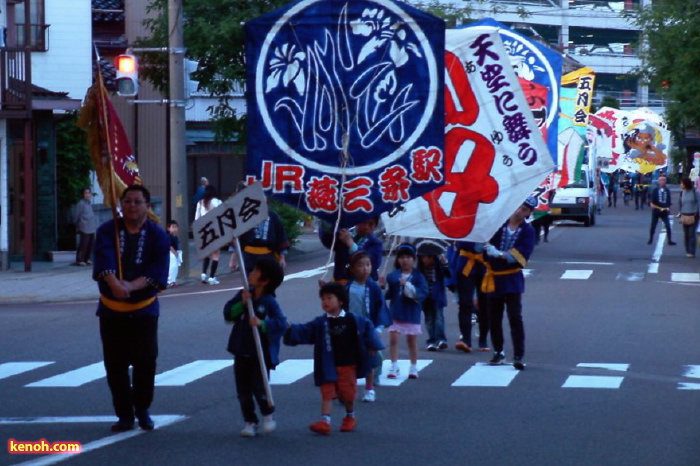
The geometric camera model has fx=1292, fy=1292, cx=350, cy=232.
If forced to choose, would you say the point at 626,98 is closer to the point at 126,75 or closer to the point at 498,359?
the point at 126,75

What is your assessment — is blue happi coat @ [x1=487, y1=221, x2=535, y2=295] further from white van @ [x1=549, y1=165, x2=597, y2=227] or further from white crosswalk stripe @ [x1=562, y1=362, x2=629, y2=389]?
white van @ [x1=549, y1=165, x2=597, y2=227]

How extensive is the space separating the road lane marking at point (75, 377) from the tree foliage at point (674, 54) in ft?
74.6

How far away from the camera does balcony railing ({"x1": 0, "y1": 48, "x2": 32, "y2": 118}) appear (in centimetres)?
2550

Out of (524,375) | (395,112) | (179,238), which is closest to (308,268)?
(179,238)

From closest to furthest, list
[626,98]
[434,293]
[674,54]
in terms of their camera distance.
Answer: [434,293] < [674,54] < [626,98]

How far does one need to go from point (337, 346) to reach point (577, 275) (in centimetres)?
1640

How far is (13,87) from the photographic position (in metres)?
26.3

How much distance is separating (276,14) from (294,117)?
879mm

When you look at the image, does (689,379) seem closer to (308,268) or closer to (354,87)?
(354,87)

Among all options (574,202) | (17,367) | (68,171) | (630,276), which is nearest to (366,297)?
(17,367)

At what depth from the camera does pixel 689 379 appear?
12.4 metres

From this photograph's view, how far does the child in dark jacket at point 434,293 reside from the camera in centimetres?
1375

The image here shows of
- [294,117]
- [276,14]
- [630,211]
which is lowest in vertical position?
[630,211]

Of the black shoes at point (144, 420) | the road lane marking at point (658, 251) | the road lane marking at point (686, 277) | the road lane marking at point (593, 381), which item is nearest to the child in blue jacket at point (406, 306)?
the road lane marking at point (593, 381)
